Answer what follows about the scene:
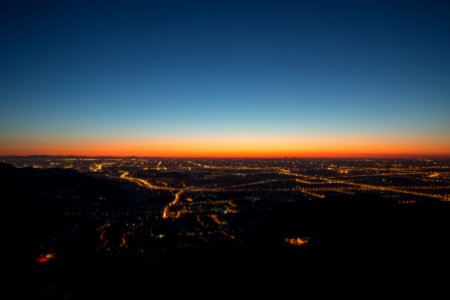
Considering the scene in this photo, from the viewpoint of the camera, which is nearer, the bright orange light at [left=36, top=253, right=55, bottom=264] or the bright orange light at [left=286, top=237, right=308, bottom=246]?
the bright orange light at [left=36, top=253, right=55, bottom=264]

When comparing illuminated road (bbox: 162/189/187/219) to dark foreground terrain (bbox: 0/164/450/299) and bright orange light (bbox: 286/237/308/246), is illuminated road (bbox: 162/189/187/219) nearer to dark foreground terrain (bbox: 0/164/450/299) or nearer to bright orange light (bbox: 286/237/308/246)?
dark foreground terrain (bbox: 0/164/450/299)

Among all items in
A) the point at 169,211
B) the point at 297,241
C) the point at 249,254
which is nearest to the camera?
the point at 249,254

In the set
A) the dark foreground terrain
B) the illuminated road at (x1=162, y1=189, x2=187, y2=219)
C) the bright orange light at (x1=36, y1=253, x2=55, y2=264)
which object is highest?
the dark foreground terrain

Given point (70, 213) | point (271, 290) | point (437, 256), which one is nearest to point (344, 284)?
point (271, 290)

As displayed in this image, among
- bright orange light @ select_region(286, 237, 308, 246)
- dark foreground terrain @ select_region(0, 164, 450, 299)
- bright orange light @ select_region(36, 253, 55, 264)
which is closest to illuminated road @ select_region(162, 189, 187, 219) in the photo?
dark foreground terrain @ select_region(0, 164, 450, 299)

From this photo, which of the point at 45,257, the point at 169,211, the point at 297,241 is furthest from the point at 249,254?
the point at 169,211

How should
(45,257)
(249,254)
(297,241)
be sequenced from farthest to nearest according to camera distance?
(297,241)
(45,257)
(249,254)

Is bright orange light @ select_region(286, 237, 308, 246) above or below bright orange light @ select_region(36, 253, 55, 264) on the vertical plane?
above

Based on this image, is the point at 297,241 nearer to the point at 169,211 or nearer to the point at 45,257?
the point at 45,257

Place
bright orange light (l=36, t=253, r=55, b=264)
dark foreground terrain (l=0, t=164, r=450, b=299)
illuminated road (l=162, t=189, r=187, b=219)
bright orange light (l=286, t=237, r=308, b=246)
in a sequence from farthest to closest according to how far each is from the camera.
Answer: illuminated road (l=162, t=189, r=187, b=219) < bright orange light (l=286, t=237, r=308, b=246) < bright orange light (l=36, t=253, r=55, b=264) < dark foreground terrain (l=0, t=164, r=450, b=299)
